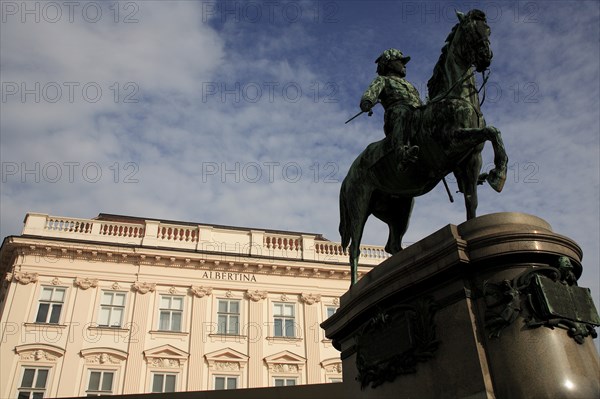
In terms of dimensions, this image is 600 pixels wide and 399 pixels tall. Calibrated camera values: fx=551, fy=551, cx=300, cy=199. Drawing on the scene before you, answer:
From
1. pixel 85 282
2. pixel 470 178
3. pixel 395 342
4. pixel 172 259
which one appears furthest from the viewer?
pixel 172 259

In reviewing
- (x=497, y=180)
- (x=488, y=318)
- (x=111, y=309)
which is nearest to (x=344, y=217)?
(x=497, y=180)

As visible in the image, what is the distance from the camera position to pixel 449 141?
17.7ft

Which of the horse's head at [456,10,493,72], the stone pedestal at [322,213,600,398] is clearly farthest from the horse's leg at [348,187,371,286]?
the horse's head at [456,10,493,72]

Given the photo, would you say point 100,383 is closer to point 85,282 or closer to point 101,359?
point 101,359

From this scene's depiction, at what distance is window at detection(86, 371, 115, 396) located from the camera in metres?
21.9

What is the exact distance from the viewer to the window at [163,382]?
74.4 ft

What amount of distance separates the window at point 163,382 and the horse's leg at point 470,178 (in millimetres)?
20070

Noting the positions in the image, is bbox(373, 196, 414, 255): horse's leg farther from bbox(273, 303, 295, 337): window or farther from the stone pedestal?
bbox(273, 303, 295, 337): window

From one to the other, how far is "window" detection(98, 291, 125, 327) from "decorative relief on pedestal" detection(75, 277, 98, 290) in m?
0.61

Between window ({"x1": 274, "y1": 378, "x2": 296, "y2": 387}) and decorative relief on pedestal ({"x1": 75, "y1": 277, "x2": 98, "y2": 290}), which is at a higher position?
Answer: decorative relief on pedestal ({"x1": 75, "y1": 277, "x2": 98, "y2": 290})

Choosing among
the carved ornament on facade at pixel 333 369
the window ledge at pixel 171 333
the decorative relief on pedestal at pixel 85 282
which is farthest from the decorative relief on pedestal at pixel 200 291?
the carved ornament on facade at pixel 333 369

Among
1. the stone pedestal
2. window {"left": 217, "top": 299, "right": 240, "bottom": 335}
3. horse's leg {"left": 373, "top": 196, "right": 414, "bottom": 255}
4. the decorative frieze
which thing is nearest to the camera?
the stone pedestal

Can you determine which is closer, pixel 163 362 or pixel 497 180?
pixel 497 180

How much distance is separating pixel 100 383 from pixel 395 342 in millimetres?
20297
